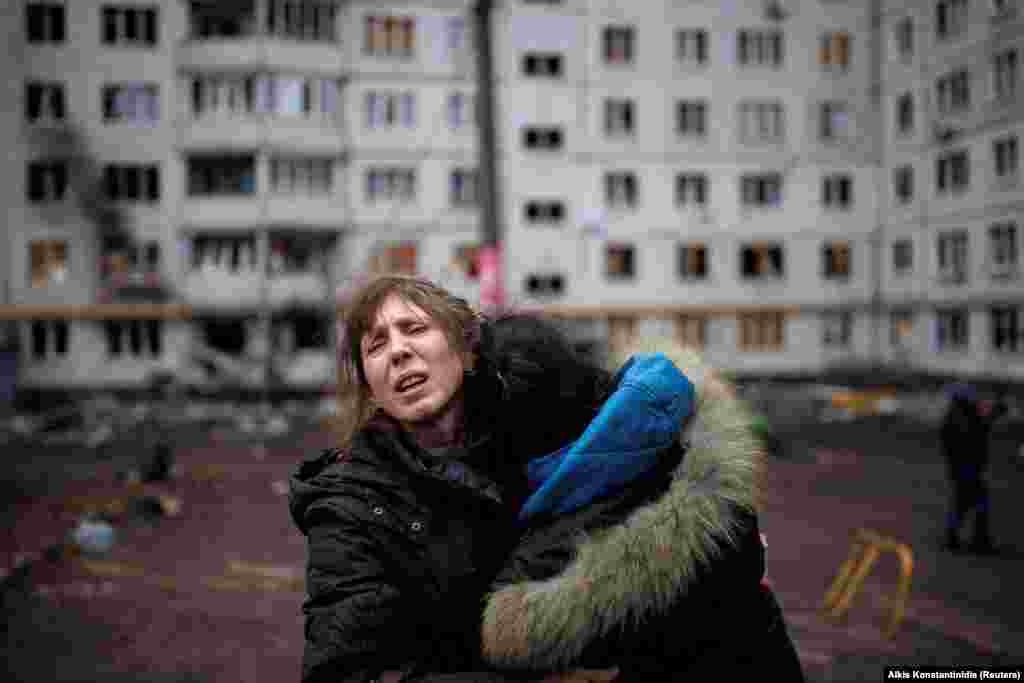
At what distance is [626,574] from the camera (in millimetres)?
1624

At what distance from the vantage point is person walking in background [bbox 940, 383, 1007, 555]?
9492 millimetres

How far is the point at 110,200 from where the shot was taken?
32.1 metres

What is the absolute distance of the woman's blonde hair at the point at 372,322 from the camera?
221 cm

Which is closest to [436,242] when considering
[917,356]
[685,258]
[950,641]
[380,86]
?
[380,86]

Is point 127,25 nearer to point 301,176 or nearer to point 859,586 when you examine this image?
point 301,176

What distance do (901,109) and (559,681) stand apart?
37291 millimetres

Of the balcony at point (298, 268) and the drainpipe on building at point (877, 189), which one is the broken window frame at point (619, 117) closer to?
the drainpipe on building at point (877, 189)

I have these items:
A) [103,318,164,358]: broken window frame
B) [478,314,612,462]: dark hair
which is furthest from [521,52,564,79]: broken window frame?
[478,314,612,462]: dark hair

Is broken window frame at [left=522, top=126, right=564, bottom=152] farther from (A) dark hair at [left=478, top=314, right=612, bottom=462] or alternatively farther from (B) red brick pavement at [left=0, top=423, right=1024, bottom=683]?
(A) dark hair at [left=478, top=314, right=612, bottom=462]

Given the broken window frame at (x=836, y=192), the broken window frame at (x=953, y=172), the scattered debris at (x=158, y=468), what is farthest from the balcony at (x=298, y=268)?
the broken window frame at (x=953, y=172)

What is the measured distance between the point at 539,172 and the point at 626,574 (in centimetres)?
3298

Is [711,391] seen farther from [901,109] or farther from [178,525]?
[901,109]

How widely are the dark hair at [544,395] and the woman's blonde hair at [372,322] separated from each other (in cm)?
20

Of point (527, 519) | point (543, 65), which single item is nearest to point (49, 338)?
point (543, 65)
